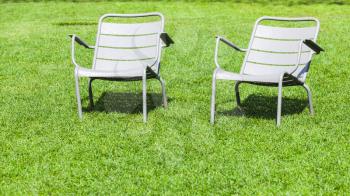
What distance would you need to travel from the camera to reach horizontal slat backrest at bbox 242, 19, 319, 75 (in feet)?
21.3

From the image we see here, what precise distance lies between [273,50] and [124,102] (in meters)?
1.94

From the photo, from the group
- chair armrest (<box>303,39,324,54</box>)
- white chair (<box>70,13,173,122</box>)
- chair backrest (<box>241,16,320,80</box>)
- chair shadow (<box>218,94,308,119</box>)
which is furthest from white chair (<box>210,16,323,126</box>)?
white chair (<box>70,13,173,122</box>)

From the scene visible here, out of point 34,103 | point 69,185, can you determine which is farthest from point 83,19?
point 69,185

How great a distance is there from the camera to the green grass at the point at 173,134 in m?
4.54

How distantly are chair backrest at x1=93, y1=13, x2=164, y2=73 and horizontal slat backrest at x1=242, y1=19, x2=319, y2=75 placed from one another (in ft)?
3.83

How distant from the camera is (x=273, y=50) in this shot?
6633 millimetres

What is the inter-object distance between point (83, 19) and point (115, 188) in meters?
11.1

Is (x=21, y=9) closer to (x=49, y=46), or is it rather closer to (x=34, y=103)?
(x=49, y=46)

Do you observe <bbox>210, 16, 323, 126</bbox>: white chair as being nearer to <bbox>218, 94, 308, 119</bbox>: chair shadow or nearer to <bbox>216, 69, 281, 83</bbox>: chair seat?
<bbox>218, 94, 308, 119</bbox>: chair shadow

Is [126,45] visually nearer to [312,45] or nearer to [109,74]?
[109,74]

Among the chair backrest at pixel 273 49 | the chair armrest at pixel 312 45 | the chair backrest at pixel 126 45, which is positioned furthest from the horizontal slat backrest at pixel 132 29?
the chair armrest at pixel 312 45

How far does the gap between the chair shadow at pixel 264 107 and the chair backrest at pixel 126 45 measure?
3.97 ft

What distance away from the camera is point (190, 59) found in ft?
30.2

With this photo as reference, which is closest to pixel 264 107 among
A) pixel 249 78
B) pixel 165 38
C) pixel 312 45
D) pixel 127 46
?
pixel 249 78
